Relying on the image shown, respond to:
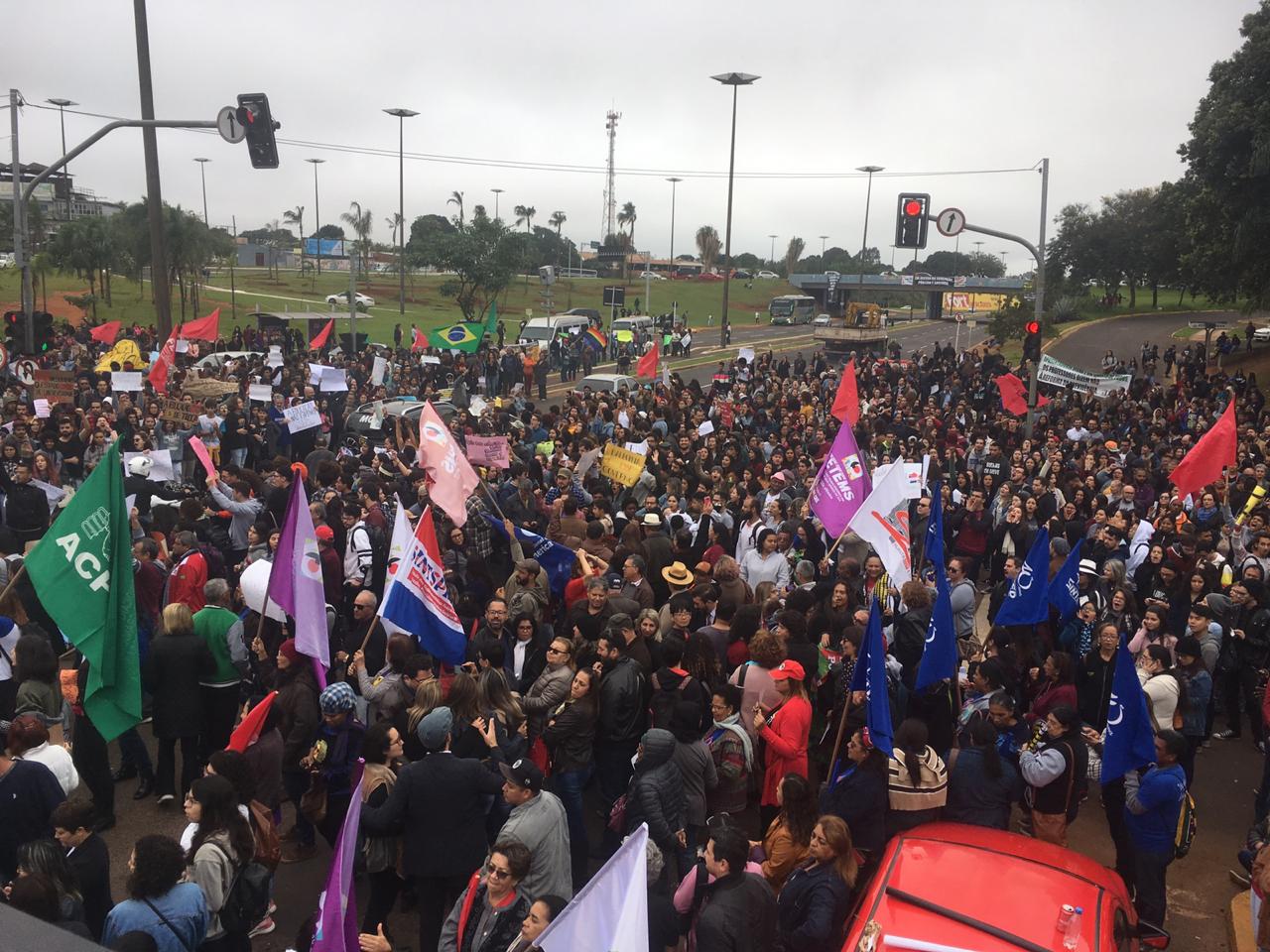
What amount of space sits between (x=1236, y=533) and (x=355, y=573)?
9542mm

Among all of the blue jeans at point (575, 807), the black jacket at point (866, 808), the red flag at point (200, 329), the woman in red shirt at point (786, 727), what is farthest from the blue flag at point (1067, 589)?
the red flag at point (200, 329)

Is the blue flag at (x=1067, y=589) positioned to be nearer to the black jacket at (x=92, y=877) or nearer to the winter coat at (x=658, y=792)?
the winter coat at (x=658, y=792)

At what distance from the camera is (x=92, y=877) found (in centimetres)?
477

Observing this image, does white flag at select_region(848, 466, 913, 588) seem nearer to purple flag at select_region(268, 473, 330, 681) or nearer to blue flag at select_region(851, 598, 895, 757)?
blue flag at select_region(851, 598, 895, 757)

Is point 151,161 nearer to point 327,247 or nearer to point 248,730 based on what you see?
point 248,730

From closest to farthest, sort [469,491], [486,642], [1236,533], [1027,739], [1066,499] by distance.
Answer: [1027,739], [486,642], [469,491], [1236,533], [1066,499]

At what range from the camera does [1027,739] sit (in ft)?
21.0

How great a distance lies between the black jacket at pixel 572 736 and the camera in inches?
248

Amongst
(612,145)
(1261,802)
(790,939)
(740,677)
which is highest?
(612,145)

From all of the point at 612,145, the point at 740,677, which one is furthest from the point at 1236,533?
the point at 612,145

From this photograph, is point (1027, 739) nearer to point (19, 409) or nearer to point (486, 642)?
point (486, 642)

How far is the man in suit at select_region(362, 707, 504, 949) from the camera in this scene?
5.18 meters

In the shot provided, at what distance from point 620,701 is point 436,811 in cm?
163

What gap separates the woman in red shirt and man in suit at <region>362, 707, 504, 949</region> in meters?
1.89
